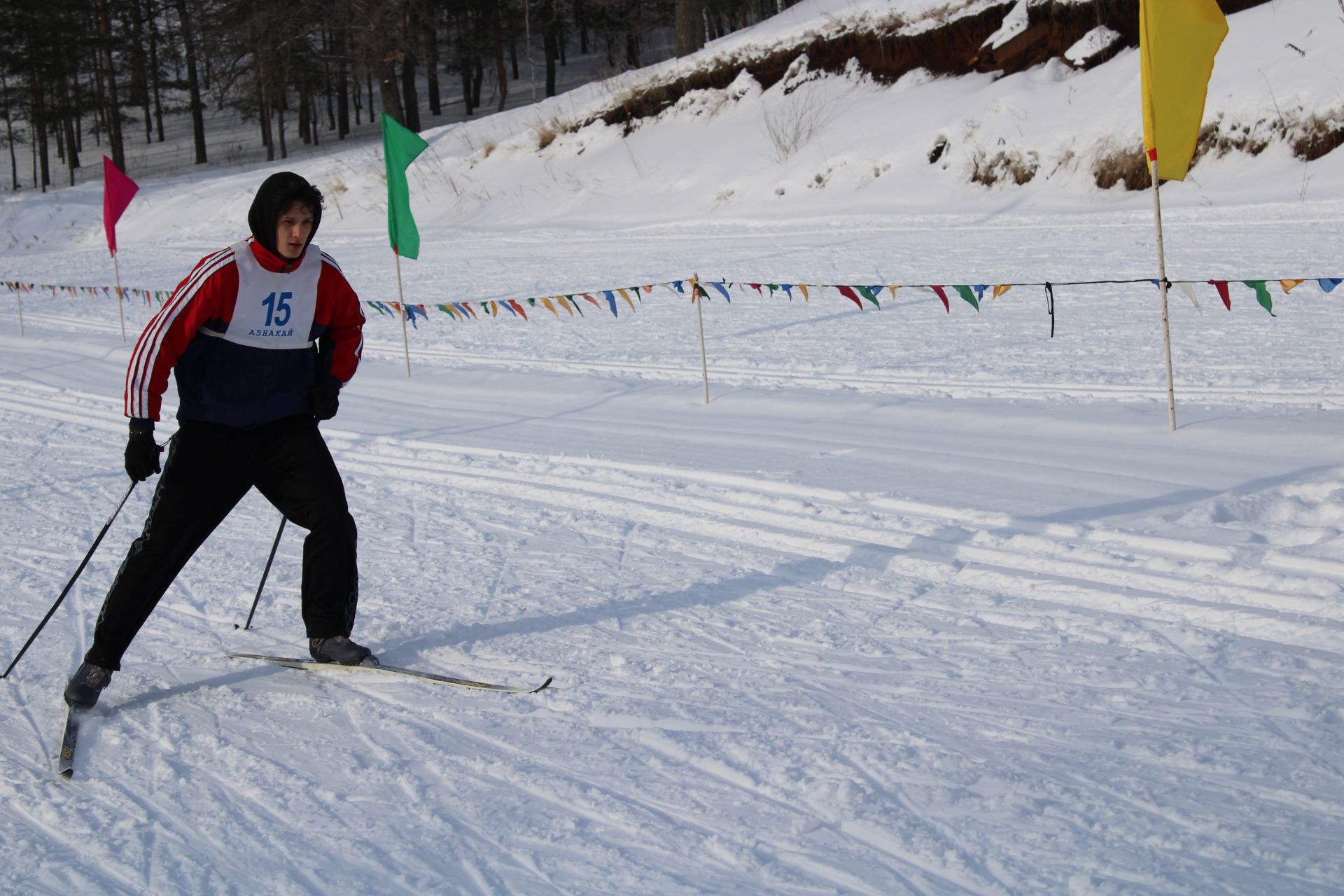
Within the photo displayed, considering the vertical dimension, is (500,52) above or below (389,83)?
above

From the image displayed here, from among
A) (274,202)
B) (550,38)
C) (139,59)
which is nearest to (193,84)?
(139,59)

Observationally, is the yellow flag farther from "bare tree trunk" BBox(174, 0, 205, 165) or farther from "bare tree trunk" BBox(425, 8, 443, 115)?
"bare tree trunk" BBox(174, 0, 205, 165)

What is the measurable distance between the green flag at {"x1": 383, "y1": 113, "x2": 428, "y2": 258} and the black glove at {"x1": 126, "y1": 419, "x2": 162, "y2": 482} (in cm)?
798

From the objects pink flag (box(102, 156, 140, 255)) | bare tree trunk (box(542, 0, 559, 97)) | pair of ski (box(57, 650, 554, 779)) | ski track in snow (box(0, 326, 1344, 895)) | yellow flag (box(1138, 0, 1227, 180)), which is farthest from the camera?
bare tree trunk (box(542, 0, 559, 97))

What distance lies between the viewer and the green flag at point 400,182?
11758mm

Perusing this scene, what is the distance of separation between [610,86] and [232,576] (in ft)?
90.5

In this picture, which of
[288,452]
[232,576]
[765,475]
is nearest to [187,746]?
[288,452]

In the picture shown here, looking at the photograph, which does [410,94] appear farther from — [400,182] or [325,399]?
[325,399]

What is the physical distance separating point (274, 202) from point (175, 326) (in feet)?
1.76

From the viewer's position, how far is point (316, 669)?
14.6 feet

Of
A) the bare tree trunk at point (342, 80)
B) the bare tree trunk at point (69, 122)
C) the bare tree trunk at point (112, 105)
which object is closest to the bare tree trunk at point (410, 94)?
the bare tree trunk at point (342, 80)

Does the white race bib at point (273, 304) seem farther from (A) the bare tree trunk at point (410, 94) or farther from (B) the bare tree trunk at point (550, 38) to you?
(B) the bare tree trunk at point (550, 38)

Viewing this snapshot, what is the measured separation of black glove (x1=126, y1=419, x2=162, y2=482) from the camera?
12.6 feet

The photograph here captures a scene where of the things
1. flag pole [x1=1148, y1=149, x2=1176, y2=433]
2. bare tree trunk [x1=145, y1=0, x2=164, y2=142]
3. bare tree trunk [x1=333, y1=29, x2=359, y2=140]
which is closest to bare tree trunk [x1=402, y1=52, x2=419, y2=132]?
bare tree trunk [x1=333, y1=29, x2=359, y2=140]
